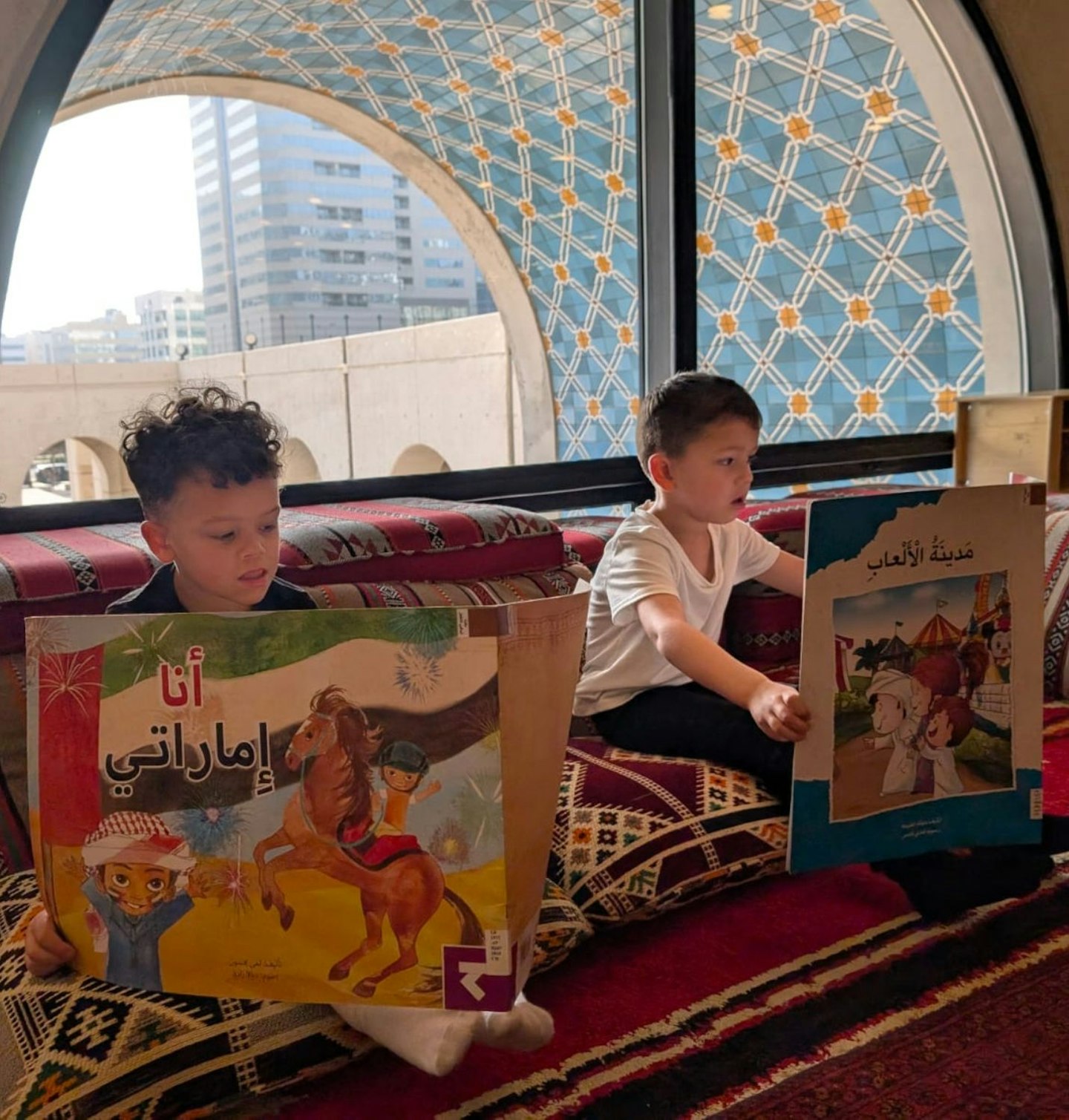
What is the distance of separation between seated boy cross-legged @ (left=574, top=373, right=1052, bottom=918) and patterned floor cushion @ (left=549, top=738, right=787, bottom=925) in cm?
6

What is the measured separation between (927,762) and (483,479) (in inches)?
51.1

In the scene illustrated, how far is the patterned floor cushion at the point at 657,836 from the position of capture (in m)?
1.22

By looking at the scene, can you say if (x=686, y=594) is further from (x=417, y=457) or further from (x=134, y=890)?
(x=417, y=457)

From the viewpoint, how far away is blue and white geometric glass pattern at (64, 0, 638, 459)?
2514mm

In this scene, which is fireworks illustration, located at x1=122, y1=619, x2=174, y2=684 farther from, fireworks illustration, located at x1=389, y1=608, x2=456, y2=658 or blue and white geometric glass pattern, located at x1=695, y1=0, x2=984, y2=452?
blue and white geometric glass pattern, located at x1=695, y1=0, x2=984, y2=452

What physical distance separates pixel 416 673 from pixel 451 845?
14 centimetres

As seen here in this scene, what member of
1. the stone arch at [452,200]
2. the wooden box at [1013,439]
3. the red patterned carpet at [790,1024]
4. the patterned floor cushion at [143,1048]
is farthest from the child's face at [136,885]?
the wooden box at [1013,439]

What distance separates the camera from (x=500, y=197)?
117 inches

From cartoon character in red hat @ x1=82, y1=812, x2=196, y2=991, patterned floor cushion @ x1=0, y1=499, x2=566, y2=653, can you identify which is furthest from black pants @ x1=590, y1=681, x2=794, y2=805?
cartoon character in red hat @ x1=82, y1=812, x2=196, y2=991

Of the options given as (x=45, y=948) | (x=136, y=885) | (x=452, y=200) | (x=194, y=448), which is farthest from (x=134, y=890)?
(x=452, y=200)

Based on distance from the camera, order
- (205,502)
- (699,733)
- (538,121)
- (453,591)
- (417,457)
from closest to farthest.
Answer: (205,502) < (699,733) < (453,591) < (417,457) < (538,121)

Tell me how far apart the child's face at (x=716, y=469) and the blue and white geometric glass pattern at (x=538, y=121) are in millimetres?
1438

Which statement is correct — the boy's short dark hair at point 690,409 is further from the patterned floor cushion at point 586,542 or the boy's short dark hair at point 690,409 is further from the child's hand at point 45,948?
the child's hand at point 45,948

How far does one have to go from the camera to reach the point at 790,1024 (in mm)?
1036
